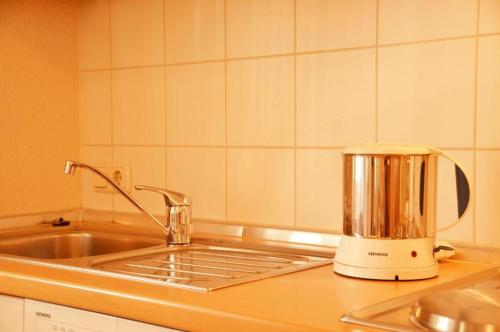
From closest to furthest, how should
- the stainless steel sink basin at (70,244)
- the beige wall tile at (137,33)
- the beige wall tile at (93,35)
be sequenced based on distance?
the stainless steel sink basin at (70,244)
the beige wall tile at (137,33)
the beige wall tile at (93,35)

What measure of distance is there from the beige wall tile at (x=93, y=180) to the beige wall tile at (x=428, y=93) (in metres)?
0.82

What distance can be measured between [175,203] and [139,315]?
530mm

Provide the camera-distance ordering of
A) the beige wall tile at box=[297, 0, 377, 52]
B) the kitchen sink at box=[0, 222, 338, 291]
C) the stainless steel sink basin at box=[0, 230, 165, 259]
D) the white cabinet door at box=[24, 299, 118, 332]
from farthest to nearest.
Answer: the stainless steel sink basin at box=[0, 230, 165, 259] → the beige wall tile at box=[297, 0, 377, 52] → the kitchen sink at box=[0, 222, 338, 291] → the white cabinet door at box=[24, 299, 118, 332]

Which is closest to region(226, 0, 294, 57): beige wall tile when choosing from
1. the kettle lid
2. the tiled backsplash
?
the tiled backsplash

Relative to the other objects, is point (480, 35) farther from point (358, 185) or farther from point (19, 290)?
point (19, 290)

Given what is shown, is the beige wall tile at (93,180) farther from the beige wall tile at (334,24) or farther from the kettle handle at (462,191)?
the kettle handle at (462,191)

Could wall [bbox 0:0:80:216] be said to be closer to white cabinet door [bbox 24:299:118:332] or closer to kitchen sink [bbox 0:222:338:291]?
kitchen sink [bbox 0:222:338:291]

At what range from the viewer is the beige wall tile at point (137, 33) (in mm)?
1814

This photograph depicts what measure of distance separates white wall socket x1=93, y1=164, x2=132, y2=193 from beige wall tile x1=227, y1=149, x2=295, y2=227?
0.33m

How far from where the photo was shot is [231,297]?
40.8 inches

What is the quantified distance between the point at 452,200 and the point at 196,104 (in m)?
0.67

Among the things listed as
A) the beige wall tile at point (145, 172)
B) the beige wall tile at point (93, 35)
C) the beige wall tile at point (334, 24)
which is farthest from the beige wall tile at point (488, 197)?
the beige wall tile at point (93, 35)

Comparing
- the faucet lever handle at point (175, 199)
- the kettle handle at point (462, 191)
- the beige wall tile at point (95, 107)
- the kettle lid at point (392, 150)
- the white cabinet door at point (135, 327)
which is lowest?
the white cabinet door at point (135, 327)

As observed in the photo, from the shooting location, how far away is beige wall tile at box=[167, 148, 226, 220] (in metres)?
1.71
